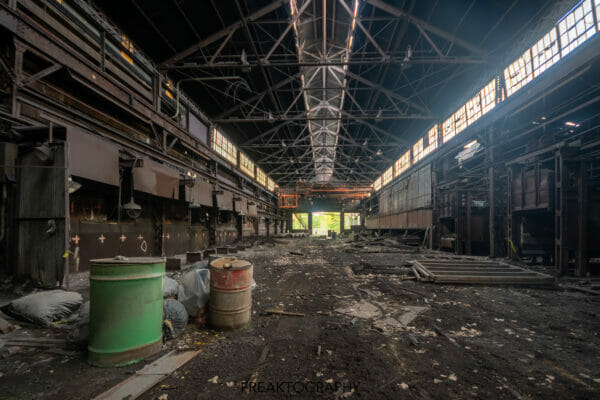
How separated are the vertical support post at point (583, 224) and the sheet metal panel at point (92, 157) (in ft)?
36.7

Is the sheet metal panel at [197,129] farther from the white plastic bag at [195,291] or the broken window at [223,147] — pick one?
the white plastic bag at [195,291]

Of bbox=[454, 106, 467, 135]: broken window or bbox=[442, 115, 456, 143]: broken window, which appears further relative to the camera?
bbox=[442, 115, 456, 143]: broken window

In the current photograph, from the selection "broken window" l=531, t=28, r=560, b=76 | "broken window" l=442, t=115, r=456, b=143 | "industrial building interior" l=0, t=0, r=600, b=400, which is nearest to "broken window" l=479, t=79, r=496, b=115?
"industrial building interior" l=0, t=0, r=600, b=400

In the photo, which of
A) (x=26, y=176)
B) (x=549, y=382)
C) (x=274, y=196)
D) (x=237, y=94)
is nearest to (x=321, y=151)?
(x=274, y=196)

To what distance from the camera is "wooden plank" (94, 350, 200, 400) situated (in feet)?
6.30

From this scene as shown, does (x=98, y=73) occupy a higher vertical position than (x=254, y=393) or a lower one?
higher

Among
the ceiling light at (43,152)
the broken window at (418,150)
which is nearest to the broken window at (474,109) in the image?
the broken window at (418,150)

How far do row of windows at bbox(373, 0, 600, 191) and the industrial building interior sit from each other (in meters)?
0.07

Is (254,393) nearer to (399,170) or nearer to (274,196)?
(399,170)

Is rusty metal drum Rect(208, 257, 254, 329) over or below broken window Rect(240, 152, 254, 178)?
below

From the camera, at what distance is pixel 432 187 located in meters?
14.0

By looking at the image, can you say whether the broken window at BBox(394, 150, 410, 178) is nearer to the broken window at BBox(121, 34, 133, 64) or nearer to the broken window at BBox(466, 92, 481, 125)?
the broken window at BBox(466, 92, 481, 125)

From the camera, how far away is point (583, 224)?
6.23 m

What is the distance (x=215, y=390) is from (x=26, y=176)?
5199 millimetres
